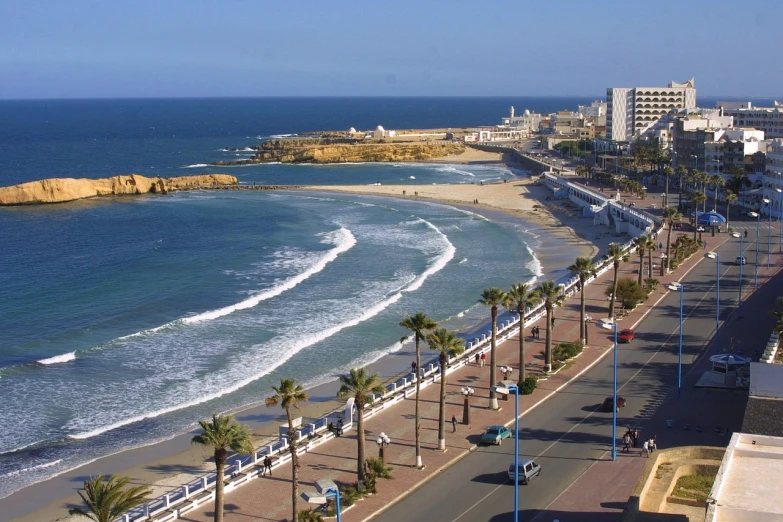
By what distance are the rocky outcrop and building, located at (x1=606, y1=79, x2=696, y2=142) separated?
219 ft

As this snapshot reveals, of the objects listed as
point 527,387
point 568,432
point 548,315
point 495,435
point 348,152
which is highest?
point 348,152

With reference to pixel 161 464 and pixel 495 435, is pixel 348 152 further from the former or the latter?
pixel 495 435

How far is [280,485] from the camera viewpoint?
27.7 metres

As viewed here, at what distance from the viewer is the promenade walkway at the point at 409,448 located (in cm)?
2606

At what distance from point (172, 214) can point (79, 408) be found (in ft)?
192

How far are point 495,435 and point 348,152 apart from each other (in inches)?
5187

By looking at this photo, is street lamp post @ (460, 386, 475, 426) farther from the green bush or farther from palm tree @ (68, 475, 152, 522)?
palm tree @ (68, 475, 152, 522)

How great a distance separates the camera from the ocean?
35344 millimetres

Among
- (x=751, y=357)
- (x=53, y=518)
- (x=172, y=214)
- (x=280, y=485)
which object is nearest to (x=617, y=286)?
(x=751, y=357)

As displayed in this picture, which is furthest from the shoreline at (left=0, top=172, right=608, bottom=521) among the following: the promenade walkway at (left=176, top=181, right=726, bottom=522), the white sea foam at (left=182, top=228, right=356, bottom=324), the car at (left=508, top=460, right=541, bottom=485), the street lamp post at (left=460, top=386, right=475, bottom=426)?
the white sea foam at (left=182, top=228, right=356, bottom=324)

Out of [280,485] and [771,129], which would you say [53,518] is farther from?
[771,129]

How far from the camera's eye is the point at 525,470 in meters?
26.5

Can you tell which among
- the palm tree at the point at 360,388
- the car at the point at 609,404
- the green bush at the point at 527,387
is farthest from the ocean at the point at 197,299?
the car at the point at 609,404

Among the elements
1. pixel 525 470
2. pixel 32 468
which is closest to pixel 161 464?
pixel 32 468
